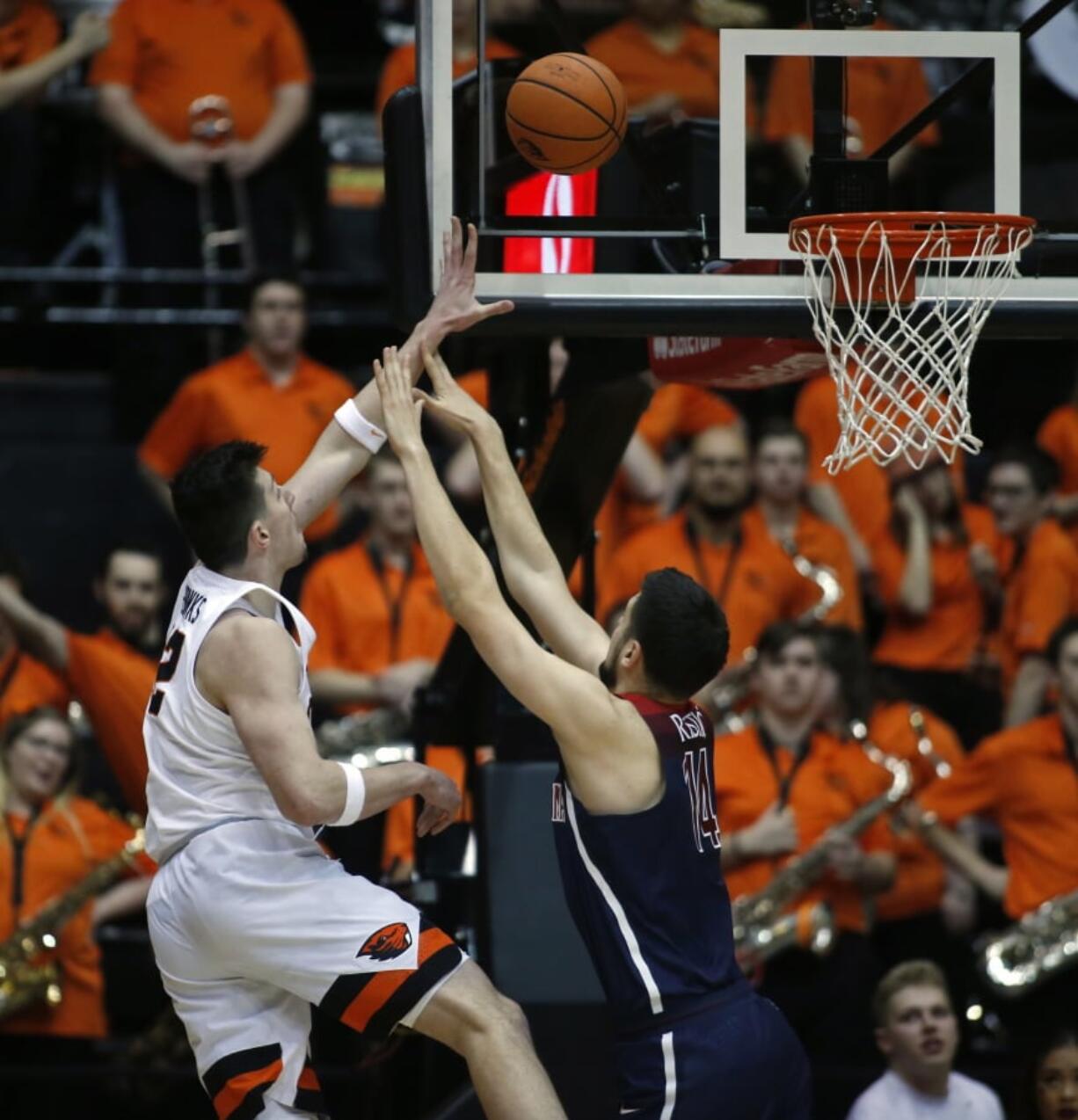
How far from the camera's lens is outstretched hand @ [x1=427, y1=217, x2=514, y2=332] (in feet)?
18.4

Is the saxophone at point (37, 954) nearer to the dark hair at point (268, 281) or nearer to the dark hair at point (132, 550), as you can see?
the dark hair at point (132, 550)

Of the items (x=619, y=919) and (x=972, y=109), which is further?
(x=972, y=109)

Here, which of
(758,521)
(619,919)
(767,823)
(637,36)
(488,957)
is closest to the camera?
(619,919)

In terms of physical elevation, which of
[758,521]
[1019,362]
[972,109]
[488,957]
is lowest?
[488,957]

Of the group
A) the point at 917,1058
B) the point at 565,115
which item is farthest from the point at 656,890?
the point at 917,1058

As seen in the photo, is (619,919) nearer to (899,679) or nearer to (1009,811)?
(1009,811)

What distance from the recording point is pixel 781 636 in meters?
8.62

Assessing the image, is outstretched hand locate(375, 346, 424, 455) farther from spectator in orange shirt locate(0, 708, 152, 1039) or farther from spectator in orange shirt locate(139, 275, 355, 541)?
spectator in orange shirt locate(139, 275, 355, 541)

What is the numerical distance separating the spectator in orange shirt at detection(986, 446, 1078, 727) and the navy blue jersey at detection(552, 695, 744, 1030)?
4082mm

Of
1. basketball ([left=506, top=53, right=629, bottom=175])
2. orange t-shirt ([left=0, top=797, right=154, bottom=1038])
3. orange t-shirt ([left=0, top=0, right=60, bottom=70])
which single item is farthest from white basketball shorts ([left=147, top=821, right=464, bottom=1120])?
orange t-shirt ([left=0, top=0, right=60, bottom=70])

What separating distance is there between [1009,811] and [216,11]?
17.5 feet

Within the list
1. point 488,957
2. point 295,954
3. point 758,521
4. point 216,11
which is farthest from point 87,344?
point 295,954

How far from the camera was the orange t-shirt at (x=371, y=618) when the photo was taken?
923cm

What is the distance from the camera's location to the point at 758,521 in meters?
9.49
